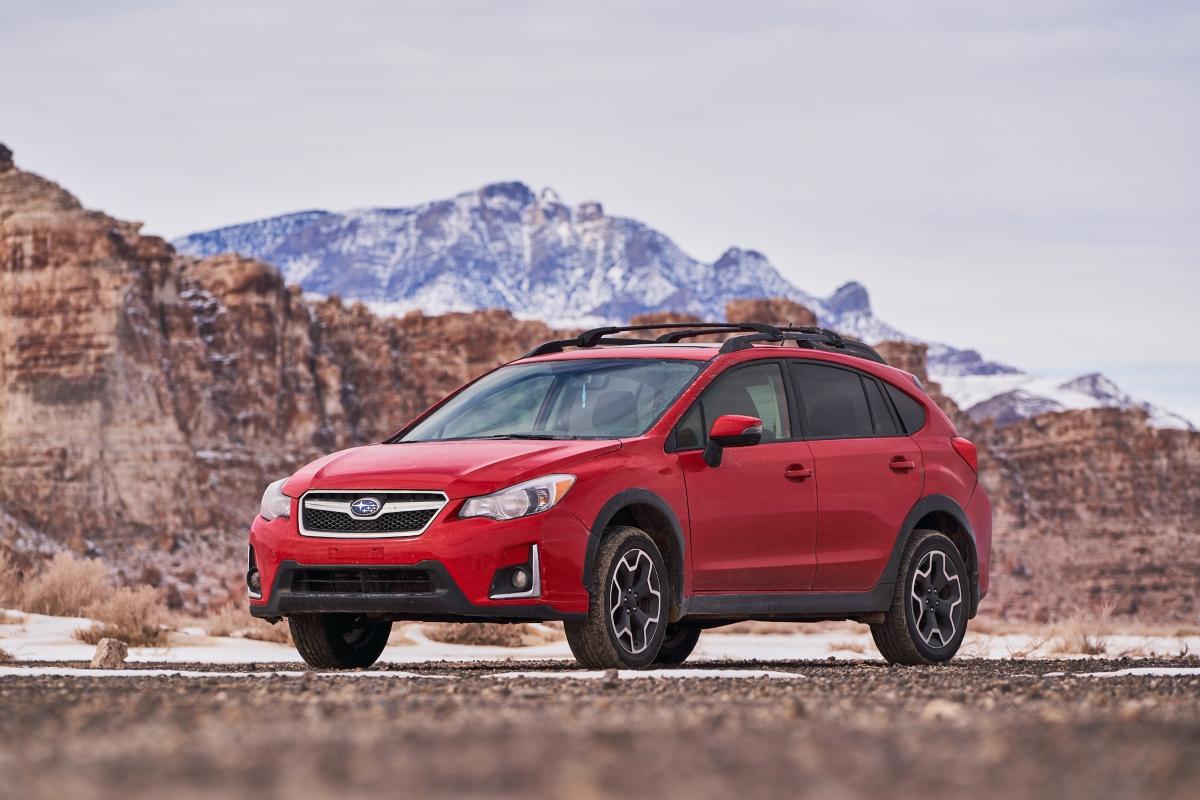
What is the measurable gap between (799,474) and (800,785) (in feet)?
21.1

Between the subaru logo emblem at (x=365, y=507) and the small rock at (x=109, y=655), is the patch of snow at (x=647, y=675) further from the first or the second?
the small rock at (x=109, y=655)

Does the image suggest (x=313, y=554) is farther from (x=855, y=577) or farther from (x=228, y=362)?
(x=228, y=362)

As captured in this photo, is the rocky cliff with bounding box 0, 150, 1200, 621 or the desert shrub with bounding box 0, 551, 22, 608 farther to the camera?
the rocky cliff with bounding box 0, 150, 1200, 621

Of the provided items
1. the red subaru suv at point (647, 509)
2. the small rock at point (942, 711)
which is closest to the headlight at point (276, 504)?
the red subaru suv at point (647, 509)

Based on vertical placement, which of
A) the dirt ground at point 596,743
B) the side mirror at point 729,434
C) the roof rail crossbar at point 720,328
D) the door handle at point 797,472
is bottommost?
the dirt ground at point 596,743

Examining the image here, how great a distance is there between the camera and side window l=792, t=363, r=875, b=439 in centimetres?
1053

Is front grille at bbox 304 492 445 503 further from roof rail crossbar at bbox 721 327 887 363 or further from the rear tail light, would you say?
the rear tail light

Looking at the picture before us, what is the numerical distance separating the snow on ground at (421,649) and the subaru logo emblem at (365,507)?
4562mm

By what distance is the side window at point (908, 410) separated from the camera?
443 inches

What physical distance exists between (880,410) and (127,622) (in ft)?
26.5

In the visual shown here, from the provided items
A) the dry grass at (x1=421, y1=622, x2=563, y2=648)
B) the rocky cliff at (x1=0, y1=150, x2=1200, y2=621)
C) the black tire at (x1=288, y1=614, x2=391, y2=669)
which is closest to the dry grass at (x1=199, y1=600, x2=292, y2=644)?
the dry grass at (x1=421, y1=622, x2=563, y2=648)

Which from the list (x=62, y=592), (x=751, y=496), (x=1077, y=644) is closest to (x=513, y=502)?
(x=751, y=496)

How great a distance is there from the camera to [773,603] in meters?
9.77

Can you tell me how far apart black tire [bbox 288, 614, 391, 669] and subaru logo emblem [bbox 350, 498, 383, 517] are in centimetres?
109
